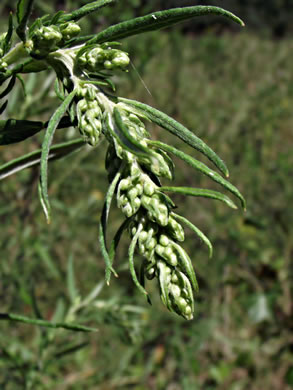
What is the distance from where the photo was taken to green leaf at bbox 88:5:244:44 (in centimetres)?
72

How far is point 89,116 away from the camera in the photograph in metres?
0.71

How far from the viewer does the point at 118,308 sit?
194 centimetres

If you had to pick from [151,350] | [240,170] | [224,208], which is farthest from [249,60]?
[151,350]

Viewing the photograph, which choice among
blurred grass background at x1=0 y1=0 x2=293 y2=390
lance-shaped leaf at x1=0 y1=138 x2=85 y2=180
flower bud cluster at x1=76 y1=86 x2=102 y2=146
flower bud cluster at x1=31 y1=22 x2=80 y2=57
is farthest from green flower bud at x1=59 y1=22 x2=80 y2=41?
blurred grass background at x1=0 y1=0 x2=293 y2=390

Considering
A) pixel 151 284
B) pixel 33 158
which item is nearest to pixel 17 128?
pixel 33 158

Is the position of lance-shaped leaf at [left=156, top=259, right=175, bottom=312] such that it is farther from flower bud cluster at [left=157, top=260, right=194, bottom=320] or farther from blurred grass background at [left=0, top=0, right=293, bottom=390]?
blurred grass background at [left=0, top=0, right=293, bottom=390]

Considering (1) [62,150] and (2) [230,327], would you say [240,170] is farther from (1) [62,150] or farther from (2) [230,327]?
(1) [62,150]

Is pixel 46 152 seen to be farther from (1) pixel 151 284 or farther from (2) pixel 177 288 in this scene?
(1) pixel 151 284

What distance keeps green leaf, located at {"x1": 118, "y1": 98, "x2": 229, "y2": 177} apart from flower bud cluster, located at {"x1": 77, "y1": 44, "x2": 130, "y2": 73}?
0.23 ft

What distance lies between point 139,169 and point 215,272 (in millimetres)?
3366

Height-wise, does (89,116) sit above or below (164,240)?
above

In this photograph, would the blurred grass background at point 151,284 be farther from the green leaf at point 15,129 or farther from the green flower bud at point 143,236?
the green flower bud at point 143,236

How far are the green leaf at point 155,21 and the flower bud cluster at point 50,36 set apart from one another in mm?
40

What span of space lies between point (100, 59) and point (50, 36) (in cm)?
9
